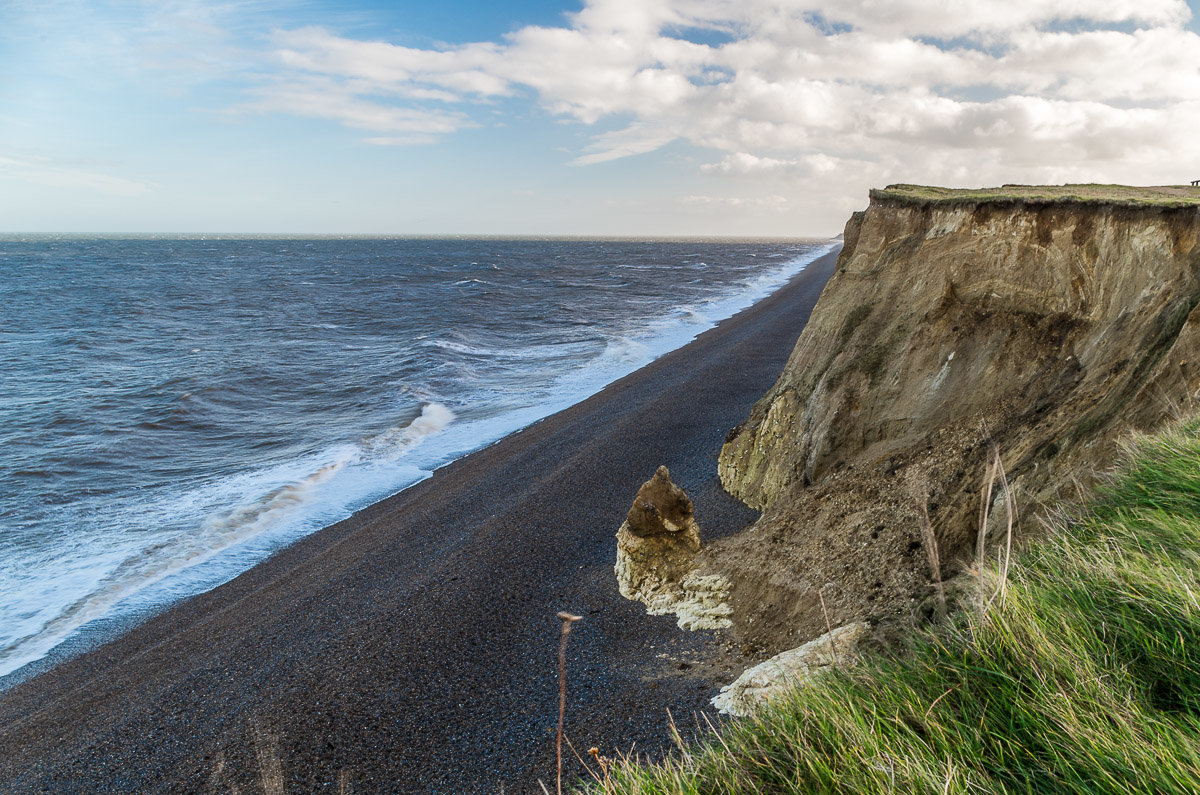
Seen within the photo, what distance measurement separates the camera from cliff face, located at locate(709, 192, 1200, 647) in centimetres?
540

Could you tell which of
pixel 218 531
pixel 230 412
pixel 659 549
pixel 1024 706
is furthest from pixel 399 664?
pixel 230 412

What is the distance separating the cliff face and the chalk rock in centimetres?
48

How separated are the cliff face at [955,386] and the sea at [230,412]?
30.1ft

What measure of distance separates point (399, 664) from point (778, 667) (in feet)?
13.6

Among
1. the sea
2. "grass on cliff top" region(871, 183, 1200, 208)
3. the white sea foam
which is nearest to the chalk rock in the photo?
"grass on cliff top" region(871, 183, 1200, 208)

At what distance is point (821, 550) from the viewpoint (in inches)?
266

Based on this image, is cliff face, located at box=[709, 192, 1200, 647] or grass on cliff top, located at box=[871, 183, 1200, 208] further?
grass on cliff top, located at box=[871, 183, 1200, 208]

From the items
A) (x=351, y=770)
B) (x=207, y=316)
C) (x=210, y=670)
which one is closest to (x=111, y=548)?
(x=210, y=670)

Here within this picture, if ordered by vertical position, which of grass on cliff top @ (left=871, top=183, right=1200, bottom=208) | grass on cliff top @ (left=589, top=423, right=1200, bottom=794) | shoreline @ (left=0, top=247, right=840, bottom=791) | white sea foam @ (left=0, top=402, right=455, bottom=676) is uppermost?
grass on cliff top @ (left=871, top=183, right=1200, bottom=208)

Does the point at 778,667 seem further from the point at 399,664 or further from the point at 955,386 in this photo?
the point at 399,664

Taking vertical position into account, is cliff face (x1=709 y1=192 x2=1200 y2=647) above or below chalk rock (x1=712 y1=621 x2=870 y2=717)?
above

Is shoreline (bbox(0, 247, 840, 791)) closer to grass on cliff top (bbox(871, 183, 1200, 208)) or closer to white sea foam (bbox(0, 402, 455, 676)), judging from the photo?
white sea foam (bbox(0, 402, 455, 676))

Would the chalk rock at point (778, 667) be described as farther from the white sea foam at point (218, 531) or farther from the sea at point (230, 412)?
the white sea foam at point (218, 531)

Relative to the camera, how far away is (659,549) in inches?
314
